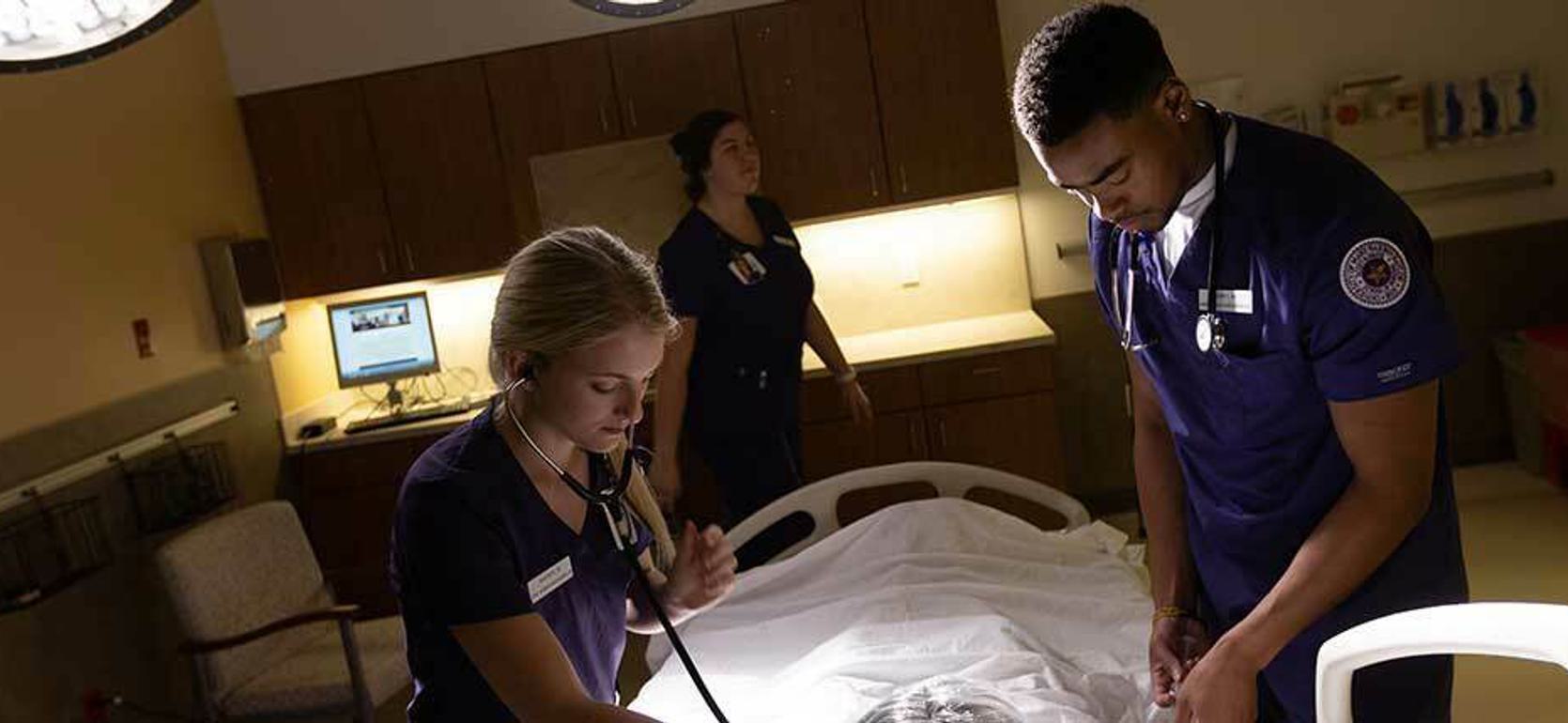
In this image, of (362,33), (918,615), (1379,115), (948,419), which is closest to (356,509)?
(362,33)

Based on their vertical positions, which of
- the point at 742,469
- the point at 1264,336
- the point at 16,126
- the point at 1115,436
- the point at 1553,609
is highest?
the point at 16,126

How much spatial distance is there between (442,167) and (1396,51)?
3.15 meters

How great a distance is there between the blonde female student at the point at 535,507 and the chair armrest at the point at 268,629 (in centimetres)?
166

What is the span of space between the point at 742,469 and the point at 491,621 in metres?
2.30

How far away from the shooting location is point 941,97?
14.5 feet

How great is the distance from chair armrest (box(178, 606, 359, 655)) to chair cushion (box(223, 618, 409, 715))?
0.50 ft

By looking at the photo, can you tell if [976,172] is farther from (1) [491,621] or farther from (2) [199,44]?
(1) [491,621]

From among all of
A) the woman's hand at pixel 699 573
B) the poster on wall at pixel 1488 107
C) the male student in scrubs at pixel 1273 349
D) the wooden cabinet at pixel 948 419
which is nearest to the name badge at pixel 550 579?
the woman's hand at pixel 699 573

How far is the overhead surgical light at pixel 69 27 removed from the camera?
36.3 inches

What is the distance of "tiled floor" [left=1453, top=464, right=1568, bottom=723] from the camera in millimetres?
3041

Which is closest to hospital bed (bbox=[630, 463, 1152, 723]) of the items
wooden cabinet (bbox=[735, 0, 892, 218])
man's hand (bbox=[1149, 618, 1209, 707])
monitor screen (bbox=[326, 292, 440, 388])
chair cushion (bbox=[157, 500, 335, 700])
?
man's hand (bbox=[1149, 618, 1209, 707])

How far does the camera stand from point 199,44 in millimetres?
4555

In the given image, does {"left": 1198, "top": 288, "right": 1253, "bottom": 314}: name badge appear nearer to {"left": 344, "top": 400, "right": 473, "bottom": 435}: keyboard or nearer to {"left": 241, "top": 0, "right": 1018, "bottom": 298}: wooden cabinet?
{"left": 241, "top": 0, "right": 1018, "bottom": 298}: wooden cabinet

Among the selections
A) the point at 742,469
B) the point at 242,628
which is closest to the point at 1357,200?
the point at 742,469
